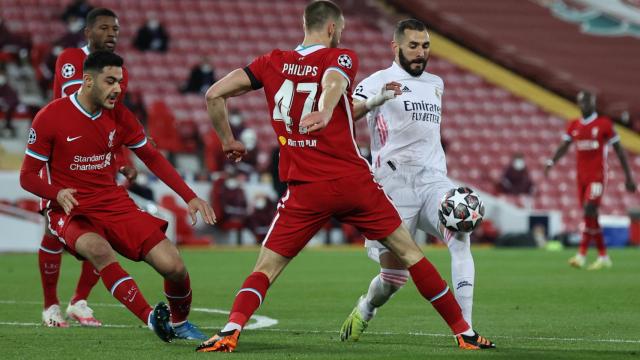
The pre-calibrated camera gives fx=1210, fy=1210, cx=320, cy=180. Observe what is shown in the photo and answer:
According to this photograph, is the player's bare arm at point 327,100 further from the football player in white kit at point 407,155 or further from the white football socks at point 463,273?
the white football socks at point 463,273

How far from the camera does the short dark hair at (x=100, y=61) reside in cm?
762

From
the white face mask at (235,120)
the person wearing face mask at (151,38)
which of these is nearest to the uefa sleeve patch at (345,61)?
the white face mask at (235,120)

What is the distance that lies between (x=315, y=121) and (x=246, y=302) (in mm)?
1166

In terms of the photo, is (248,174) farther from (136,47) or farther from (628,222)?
(628,222)

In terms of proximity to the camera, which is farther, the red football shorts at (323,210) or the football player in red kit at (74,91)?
the football player in red kit at (74,91)

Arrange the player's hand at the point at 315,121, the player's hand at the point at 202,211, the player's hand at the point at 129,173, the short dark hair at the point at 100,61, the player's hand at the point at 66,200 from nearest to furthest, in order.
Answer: the player's hand at the point at 315,121, the player's hand at the point at 66,200, the player's hand at the point at 202,211, the short dark hair at the point at 100,61, the player's hand at the point at 129,173

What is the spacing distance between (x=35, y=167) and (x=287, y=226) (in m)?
1.81

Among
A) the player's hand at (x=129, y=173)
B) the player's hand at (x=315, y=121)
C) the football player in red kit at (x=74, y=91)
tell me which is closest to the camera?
the player's hand at (x=315, y=121)

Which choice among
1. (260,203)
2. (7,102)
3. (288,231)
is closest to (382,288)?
(288,231)

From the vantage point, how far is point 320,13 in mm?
6781

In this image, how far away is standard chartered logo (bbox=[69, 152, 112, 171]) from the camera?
305 inches

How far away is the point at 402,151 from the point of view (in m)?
7.97

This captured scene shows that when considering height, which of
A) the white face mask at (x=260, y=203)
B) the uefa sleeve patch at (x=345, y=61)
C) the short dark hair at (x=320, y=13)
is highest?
the short dark hair at (x=320, y=13)

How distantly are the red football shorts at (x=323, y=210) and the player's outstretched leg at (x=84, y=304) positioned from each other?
243 centimetres
